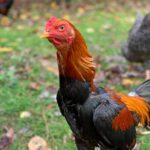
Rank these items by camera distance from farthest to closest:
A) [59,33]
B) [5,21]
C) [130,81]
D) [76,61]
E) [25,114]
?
[5,21]
[130,81]
[25,114]
[76,61]
[59,33]

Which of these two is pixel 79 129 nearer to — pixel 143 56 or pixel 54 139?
pixel 54 139

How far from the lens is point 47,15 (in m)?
8.68

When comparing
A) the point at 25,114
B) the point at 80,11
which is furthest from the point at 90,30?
the point at 25,114

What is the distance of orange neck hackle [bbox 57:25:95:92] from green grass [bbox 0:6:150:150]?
3.73 feet

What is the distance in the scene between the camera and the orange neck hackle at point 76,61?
2613 mm

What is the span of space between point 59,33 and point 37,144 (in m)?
1.38

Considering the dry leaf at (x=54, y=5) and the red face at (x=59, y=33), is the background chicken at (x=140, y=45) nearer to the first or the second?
the red face at (x=59, y=33)

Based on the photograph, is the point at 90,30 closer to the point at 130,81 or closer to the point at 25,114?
the point at 130,81

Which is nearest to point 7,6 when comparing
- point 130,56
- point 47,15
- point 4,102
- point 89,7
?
point 4,102

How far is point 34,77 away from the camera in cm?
498

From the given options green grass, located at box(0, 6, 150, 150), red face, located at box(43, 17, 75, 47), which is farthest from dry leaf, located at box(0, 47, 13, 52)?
red face, located at box(43, 17, 75, 47)

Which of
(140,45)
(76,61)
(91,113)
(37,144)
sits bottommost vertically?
(37,144)

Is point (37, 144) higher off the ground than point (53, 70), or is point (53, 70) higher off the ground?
point (53, 70)

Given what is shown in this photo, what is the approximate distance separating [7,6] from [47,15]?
4069mm
